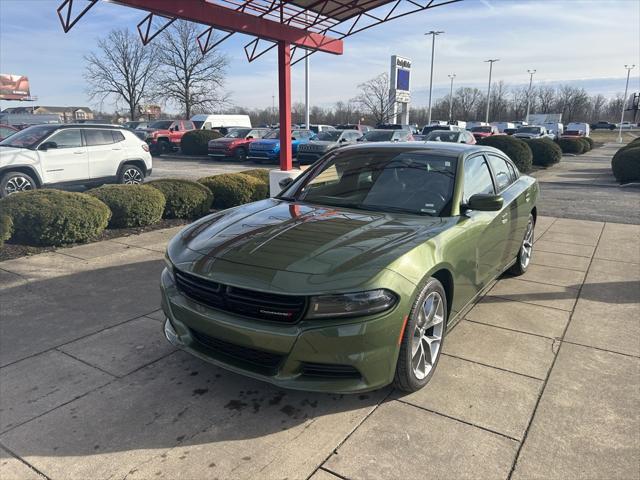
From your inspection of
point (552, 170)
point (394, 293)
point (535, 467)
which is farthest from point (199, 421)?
point (552, 170)

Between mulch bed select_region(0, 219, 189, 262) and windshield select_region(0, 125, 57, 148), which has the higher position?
windshield select_region(0, 125, 57, 148)

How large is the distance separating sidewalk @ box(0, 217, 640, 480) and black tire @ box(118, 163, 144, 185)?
7.19m

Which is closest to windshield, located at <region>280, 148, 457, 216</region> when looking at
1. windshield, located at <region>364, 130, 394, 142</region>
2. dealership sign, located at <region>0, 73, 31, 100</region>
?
windshield, located at <region>364, 130, 394, 142</region>

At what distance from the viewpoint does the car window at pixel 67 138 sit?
33.8 feet

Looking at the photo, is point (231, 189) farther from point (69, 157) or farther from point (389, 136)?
point (389, 136)

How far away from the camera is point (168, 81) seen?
4775cm

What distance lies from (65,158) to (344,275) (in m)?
9.71

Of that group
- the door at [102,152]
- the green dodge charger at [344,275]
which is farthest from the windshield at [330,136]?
the green dodge charger at [344,275]

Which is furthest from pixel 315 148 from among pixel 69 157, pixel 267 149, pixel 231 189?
pixel 69 157

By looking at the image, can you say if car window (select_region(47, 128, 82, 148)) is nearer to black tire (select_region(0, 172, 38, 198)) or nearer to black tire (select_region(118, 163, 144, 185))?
black tire (select_region(0, 172, 38, 198))

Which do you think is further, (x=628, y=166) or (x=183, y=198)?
(x=628, y=166)

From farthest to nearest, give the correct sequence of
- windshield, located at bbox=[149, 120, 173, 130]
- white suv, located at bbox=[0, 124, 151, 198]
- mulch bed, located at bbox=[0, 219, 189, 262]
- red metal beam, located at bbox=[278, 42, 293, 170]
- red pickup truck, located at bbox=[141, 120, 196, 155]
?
1. windshield, located at bbox=[149, 120, 173, 130]
2. red pickup truck, located at bbox=[141, 120, 196, 155]
3. white suv, located at bbox=[0, 124, 151, 198]
4. red metal beam, located at bbox=[278, 42, 293, 170]
5. mulch bed, located at bbox=[0, 219, 189, 262]

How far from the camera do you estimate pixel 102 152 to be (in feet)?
35.9

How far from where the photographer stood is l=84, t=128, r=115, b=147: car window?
10789 millimetres
